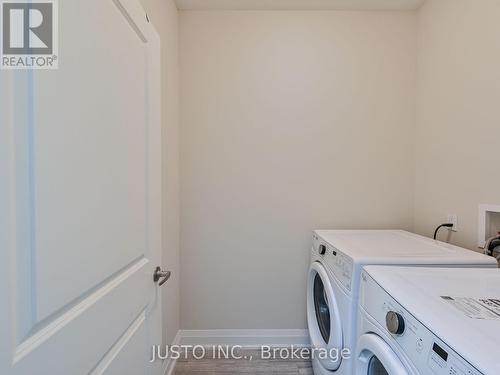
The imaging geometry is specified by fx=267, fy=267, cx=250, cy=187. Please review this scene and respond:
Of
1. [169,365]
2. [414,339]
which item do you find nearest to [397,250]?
[414,339]

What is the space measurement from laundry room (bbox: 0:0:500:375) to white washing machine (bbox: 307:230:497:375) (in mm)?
11

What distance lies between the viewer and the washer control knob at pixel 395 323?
0.73 m

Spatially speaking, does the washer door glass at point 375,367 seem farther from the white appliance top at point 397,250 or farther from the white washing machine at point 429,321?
the white appliance top at point 397,250

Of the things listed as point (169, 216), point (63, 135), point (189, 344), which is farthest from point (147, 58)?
point (189, 344)

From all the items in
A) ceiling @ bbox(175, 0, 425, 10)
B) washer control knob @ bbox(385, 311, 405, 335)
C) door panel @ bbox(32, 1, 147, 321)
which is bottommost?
washer control knob @ bbox(385, 311, 405, 335)

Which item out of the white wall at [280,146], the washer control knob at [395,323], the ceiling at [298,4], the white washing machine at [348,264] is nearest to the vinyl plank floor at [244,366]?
the white wall at [280,146]

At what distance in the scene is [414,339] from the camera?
2.22 ft

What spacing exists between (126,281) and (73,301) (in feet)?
0.77

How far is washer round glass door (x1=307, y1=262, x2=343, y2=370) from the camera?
1.21 m

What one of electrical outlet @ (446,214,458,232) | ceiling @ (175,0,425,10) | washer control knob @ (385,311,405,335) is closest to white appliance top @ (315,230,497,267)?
electrical outlet @ (446,214,458,232)

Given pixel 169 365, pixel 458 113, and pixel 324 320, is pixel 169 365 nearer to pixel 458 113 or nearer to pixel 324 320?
pixel 324 320

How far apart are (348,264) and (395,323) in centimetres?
43

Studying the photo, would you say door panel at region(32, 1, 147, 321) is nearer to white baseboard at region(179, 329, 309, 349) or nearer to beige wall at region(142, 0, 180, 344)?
beige wall at region(142, 0, 180, 344)

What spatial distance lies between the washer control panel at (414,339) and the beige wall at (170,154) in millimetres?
1237
